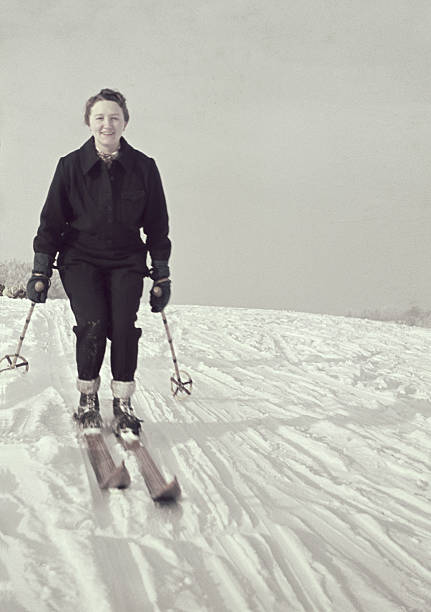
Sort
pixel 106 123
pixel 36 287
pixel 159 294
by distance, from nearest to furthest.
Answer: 1. pixel 106 123
2. pixel 36 287
3. pixel 159 294

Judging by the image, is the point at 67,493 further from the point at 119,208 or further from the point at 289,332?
the point at 289,332

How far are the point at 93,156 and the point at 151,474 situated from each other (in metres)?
2.17

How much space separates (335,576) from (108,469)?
131 centimetres

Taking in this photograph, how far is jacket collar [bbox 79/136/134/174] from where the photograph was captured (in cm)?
351

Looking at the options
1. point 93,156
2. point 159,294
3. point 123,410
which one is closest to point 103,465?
point 123,410

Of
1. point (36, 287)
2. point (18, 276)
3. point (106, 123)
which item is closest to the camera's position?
point (106, 123)

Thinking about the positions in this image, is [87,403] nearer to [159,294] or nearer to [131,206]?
[159,294]

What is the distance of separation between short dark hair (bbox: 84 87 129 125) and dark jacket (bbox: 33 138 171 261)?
0.56 ft

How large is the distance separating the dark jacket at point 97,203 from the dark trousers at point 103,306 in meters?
0.10

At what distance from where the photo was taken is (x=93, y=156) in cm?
351

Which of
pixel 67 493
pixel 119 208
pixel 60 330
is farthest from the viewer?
pixel 60 330

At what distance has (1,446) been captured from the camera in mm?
3090

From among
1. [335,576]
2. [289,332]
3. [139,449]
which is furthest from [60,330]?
[335,576]

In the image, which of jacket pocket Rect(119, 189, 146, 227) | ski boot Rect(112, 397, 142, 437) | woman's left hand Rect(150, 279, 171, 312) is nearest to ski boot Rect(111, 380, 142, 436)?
ski boot Rect(112, 397, 142, 437)
